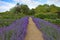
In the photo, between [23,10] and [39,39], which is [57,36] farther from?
[23,10]

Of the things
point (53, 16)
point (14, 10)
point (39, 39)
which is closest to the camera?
point (39, 39)

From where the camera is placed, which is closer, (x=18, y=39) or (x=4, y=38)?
(x=4, y=38)

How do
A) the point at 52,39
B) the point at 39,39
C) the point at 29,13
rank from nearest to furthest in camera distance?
the point at 52,39
the point at 39,39
the point at 29,13

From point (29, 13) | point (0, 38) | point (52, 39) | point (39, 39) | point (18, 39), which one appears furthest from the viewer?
point (29, 13)

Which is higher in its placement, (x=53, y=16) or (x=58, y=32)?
(x=58, y=32)

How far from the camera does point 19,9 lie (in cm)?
6781

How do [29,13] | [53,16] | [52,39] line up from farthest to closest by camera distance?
[29,13]
[53,16]
[52,39]

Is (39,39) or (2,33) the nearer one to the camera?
(2,33)

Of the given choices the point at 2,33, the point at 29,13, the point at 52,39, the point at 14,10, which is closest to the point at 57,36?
the point at 52,39

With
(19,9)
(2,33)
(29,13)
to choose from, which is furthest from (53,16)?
(2,33)

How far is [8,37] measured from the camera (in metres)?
5.75

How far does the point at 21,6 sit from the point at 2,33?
65.3 m

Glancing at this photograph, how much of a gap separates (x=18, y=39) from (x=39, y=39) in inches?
110

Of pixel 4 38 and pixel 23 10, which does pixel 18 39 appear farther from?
pixel 23 10
